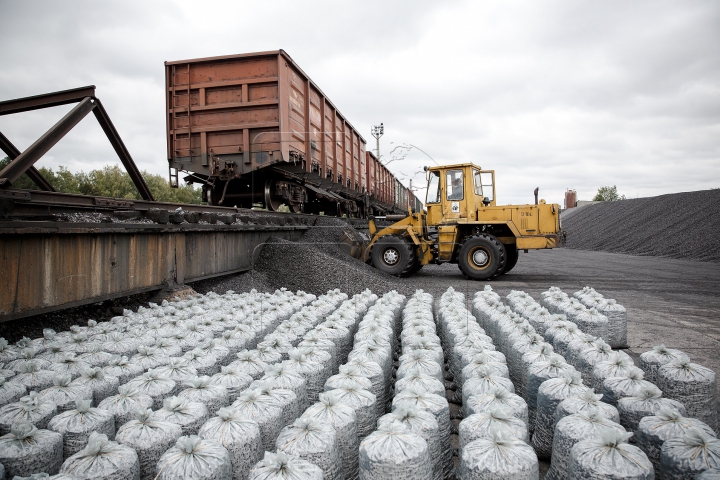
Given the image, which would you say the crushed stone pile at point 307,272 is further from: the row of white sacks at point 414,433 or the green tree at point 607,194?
the green tree at point 607,194

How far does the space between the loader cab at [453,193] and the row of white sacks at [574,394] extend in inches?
246

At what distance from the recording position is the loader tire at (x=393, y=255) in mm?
9797

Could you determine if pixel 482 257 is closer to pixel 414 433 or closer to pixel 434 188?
pixel 434 188

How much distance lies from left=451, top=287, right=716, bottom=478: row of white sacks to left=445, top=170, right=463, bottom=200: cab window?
20.7ft

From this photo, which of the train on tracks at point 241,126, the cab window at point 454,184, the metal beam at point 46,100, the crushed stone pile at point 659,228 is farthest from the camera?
the crushed stone pile at point 659,228

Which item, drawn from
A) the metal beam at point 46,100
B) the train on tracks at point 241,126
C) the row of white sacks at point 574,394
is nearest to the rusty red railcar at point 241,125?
the train on tracks at point 241,126

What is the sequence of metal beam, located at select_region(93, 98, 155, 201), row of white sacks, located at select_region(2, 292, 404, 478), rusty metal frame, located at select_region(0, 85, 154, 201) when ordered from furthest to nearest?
metal beam, located at select_region(93, 98, 155, 201) → rusty metal frame, located at select_region(0, 85, 154, 201) → row of white sacks, located at select_region(2, 292, 404, 478)

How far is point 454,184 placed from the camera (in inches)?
383

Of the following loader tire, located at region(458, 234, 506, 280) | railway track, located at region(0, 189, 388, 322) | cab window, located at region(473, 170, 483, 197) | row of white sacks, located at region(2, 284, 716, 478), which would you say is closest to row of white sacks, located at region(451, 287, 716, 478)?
row of white sacks, located at region(2, 284, 716, 478)

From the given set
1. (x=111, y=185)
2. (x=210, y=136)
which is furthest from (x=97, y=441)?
(x=111, y=185)

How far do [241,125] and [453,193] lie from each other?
487 centimetres

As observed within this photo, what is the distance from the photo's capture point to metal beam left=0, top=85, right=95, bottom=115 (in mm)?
5559

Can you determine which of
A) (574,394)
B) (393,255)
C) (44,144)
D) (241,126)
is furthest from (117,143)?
(574,394)

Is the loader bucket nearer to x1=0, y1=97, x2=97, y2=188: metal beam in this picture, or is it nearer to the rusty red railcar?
the rusty red railcar
